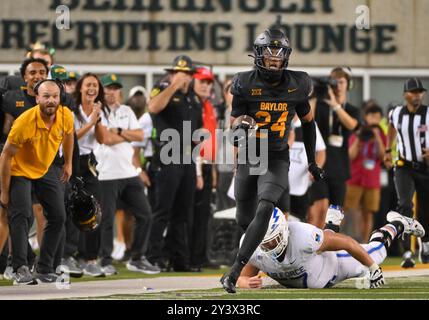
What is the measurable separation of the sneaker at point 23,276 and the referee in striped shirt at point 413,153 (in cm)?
442

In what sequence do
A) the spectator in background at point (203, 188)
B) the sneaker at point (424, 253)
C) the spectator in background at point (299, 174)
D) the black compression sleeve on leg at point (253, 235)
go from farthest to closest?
the spectator in background at point (299, 174), the spectator in background at point (203, 188), the sneaker at point (424, 253), the black compression sleeve on leg at point (253, 235)

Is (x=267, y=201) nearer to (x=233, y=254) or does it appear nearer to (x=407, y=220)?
(x=407, y=220)

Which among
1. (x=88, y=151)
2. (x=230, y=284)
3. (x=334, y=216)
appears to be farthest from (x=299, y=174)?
(x=230, y=284)

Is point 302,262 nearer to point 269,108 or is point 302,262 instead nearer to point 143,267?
point 269,108

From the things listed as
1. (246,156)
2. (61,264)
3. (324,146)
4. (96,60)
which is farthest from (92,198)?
(96,60)

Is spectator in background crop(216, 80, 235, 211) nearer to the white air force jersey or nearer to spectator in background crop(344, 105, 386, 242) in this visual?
spectator in background crop(344, 105, 386, 242)

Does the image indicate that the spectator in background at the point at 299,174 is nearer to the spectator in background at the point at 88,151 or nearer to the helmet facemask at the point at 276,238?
the spectator in background at the point at 88,151

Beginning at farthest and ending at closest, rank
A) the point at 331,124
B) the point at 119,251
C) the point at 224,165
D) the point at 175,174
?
the point at 119,251
the point at 331,124
the point at 224,165
the point at 175,174

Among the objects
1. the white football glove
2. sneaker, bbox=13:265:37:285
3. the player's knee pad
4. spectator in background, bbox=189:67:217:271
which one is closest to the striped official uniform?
spectator in background, bbox=189:67:217:271

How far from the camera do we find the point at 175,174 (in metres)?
13.9

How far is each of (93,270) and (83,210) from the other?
125cm

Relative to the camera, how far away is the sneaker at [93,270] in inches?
513

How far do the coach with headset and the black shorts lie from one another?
1713 millimetres

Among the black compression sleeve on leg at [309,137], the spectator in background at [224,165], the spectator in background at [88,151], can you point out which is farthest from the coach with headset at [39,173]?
the spectator in background at [224,165]
